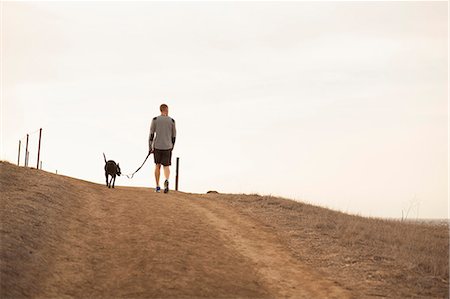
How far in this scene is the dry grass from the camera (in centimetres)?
1017

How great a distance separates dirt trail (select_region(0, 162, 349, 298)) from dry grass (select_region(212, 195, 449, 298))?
65 cm

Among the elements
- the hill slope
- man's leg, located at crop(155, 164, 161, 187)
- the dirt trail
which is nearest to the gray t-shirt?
man's leg, located at crop(155, 164, 161, 187)

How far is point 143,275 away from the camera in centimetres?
951

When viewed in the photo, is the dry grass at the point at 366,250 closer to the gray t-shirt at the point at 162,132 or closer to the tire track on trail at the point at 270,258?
the tire track on trail at the point at 270,258

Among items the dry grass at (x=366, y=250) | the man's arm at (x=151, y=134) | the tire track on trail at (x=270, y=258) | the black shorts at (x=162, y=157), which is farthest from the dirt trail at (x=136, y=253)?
the man's arm at (x=151, y=134)

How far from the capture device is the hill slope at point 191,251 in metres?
9.21

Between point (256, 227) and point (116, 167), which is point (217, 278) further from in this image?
point (116, 167)

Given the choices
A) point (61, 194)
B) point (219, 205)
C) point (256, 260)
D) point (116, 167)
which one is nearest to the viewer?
point (256, 260)

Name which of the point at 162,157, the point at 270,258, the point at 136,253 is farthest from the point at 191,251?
the point at 162,157

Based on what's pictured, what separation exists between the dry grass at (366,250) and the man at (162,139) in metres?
3.14

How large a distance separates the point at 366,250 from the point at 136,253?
18.6 ft

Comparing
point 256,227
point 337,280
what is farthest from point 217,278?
point 256,227

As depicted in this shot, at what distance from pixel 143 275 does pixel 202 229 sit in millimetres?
3666

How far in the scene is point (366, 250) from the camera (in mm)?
12383
